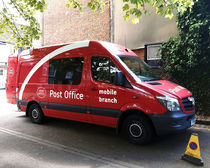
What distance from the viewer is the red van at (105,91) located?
14.3 feet

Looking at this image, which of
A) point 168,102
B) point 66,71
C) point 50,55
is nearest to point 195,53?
point 168,102

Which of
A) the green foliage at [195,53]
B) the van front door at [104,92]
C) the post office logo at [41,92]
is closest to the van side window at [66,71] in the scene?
the post office logo at [41,92]

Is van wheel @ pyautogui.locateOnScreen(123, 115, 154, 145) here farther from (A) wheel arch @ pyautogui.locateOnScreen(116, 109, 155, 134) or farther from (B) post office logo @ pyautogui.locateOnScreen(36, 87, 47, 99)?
(B) post office logo @ pyautogui.locateOnScreen(36, 87, 47, 99)

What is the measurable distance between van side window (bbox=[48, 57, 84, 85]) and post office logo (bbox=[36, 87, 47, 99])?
0.39 metres

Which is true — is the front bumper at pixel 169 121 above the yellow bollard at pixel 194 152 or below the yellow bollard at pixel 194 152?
above

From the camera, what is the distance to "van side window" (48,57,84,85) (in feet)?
18.5

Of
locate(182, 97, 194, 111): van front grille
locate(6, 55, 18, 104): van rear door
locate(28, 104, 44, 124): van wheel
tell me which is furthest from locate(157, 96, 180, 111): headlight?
locate(6, 55, 18, 104): van rear door

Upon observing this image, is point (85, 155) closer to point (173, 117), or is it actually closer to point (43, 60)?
point (173, 117)

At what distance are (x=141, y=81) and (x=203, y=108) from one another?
4.31m

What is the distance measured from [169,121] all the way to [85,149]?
2.02 m

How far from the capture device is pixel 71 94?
18.8ft

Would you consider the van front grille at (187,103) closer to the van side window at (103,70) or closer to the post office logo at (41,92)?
the van side window at (103,70)

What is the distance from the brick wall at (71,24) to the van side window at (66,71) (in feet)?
20.3

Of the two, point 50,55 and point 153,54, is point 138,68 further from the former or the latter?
point 153,54
